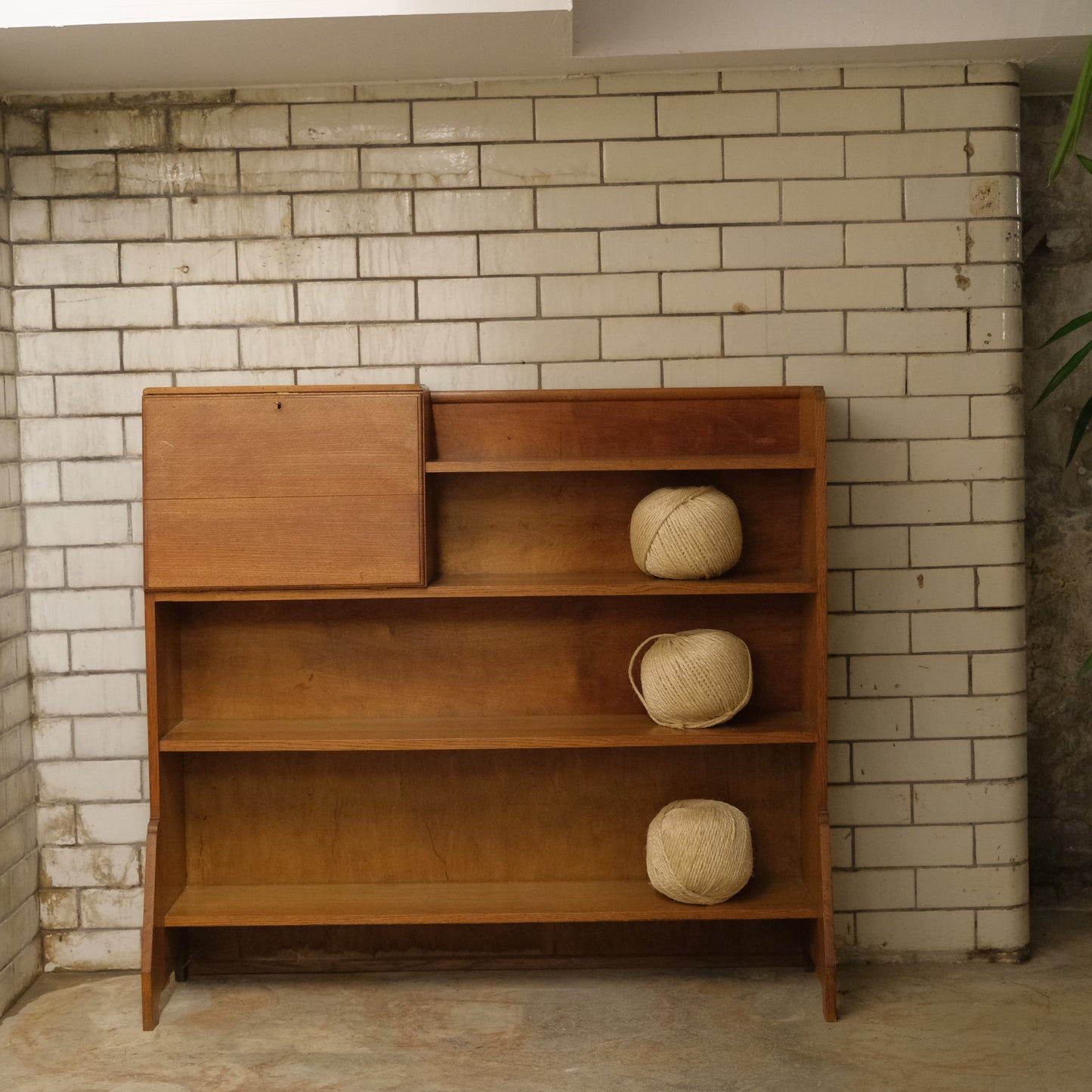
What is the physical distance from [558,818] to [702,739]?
0.56 m

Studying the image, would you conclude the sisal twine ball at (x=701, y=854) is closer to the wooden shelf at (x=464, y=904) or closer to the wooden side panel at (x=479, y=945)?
the wooden shelf at (x=464, y=904)

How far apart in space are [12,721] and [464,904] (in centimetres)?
136

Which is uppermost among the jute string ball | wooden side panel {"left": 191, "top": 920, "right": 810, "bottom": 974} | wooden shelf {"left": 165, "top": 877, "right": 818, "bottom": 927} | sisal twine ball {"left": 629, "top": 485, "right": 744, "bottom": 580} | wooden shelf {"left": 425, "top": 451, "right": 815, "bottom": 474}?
wooden shelf {"left": 425, "top": 451, "right": 815, "bottom": 474}

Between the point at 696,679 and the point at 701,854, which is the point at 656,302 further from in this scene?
the point at 701,854

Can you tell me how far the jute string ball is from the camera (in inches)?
114

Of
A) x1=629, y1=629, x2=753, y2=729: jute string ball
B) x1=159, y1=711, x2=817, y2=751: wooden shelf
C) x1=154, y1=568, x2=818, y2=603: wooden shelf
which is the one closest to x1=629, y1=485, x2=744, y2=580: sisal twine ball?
x1=154, y1=568, x2=818, y2=603: wooden shelf

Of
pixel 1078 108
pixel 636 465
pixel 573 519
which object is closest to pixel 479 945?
pixel 573 519

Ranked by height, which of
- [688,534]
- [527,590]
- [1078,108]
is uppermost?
[1078,108]

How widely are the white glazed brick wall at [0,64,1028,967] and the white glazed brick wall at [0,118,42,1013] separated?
0.18ft

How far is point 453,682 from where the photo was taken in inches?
125

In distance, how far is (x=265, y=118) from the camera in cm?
317

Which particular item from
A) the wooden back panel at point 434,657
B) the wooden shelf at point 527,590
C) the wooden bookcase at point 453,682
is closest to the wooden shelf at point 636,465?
the wooden bookcase at point 453,682

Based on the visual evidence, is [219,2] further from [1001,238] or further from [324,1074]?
[324,1074]

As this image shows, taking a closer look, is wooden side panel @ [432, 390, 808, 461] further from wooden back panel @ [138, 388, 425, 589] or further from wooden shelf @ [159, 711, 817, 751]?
wooden shelf @ [159, 711, 817, 751]
